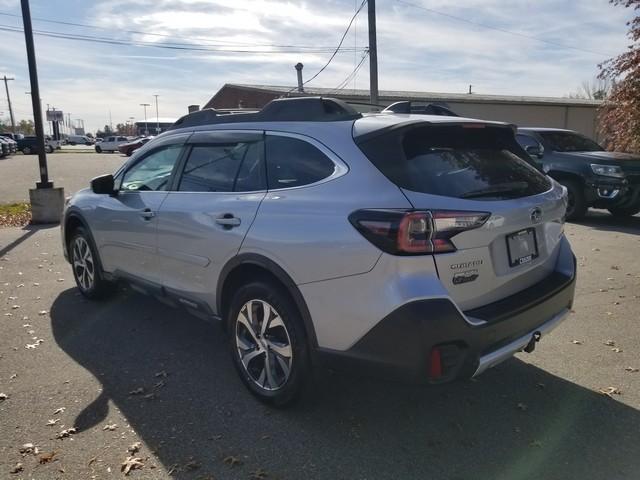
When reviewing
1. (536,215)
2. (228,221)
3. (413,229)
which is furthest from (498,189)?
(228,221)

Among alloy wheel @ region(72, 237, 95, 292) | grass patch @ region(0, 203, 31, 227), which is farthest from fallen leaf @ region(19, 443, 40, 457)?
grass patch @ region(0, 203, 31, 227)

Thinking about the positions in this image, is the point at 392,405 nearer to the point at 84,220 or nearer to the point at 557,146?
the point at 84,220

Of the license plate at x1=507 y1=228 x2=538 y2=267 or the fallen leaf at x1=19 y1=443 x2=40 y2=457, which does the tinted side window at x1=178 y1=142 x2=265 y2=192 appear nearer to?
the license plate at x1=507 y1=228 x2=538 y2=267

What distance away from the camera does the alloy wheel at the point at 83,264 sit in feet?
17.7

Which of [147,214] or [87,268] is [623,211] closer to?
[147,214]

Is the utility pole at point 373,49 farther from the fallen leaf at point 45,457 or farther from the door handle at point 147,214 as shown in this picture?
the fallen leaf at point 45,457

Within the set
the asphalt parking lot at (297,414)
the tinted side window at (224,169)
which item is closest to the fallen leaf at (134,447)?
the asphalt parking lot at (297,414)

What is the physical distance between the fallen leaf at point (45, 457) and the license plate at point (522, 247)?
2709 mm

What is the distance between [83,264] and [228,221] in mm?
2844

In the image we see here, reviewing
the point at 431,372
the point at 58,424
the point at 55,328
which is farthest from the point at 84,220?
the point at 431,372

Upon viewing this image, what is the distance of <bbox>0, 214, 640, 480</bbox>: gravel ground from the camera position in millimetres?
2799

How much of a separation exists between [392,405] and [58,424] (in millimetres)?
2039

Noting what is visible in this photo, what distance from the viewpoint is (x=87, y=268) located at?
18.0 ft

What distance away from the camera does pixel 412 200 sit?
8.73 feet
